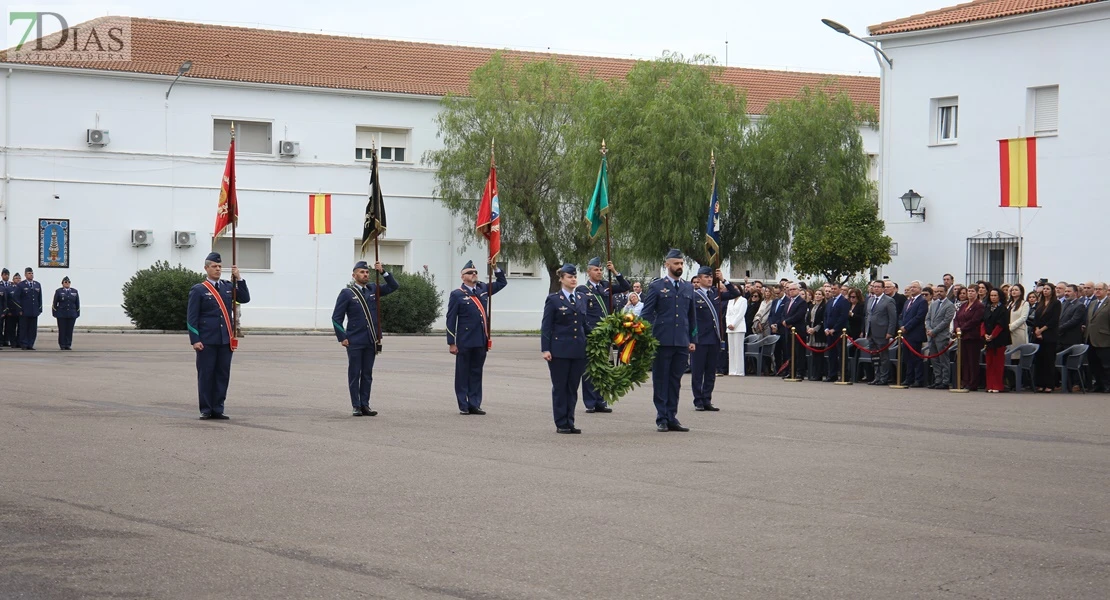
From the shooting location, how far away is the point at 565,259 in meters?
46.9

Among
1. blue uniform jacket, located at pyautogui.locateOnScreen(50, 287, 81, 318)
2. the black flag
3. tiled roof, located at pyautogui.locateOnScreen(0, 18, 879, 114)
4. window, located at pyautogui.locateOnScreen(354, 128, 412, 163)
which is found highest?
tiled roof, located at pyautogui.locateOnScreen(0, 18, 879, 114)

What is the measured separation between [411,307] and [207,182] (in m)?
8.29

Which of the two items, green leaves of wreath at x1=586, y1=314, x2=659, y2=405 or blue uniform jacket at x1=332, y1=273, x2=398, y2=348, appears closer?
green leaves of wreath at x1=586, y1=314, x2=659, y2=405

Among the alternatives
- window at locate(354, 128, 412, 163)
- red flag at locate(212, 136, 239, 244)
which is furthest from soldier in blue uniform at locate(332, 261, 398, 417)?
window at locate(354, 128, 412, 163)

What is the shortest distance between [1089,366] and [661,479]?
1360 centimetres

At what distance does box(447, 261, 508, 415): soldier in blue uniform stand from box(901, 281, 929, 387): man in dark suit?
352 inches

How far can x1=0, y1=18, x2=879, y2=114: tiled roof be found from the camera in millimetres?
45562

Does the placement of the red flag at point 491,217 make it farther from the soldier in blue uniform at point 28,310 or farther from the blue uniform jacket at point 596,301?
the soldier in blue uniform at point 28,310

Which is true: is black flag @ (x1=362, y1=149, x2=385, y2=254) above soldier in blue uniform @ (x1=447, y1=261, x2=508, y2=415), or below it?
above

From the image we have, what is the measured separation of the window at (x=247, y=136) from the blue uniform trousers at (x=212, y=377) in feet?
104

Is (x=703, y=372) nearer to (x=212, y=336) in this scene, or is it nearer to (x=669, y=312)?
(x=669, y=312)

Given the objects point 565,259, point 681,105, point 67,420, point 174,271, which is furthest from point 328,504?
point 565,259

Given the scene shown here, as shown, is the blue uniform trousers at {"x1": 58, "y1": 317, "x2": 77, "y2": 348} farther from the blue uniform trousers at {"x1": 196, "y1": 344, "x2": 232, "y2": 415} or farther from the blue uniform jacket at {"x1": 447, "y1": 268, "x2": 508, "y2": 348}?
the blue uniform jacket at {"x1": 447, "y1": 268, "x2": 508, "y2": 348}

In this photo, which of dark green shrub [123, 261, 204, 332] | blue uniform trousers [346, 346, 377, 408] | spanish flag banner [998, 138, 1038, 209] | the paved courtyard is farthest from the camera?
dark green shrub [123, 261, 204, 332]
